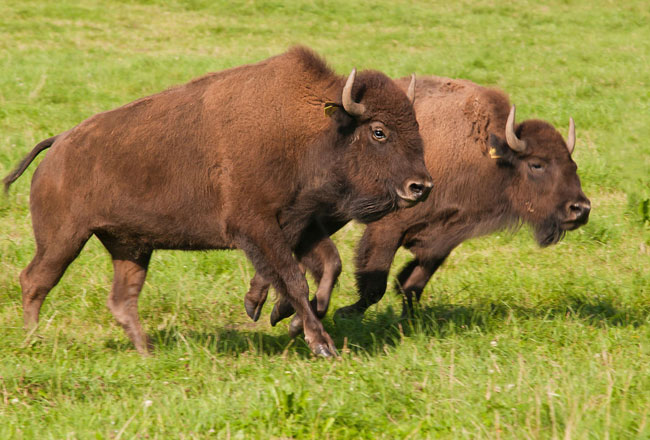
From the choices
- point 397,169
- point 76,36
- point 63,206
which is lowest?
point 76,36

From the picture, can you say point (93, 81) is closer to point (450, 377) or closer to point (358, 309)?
point (358, 309)

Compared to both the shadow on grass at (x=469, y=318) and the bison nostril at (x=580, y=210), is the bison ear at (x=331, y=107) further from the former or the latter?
the bison nostril at (x=580, y=210)

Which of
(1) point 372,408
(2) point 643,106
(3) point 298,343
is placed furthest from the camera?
(2) point 643,106

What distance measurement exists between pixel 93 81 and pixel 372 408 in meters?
11.2

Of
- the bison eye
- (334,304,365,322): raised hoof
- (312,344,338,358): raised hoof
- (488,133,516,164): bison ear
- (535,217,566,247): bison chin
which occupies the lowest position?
(334,304,365,322): raised hoof

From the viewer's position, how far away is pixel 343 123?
5.52 meters

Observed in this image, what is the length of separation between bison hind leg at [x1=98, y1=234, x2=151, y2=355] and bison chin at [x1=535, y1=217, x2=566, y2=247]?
3.37 metres

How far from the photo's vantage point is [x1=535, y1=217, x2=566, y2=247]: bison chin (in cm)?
699

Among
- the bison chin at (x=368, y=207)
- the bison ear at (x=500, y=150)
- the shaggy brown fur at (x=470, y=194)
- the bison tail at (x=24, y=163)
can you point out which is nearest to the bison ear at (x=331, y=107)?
the bison chin at (x=368, y=207)

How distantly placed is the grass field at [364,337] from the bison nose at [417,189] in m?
1.01

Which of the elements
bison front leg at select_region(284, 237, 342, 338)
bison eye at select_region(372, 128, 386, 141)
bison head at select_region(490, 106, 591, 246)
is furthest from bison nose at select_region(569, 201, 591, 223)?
bison front leg at select_region(284, 237, 342, 338)

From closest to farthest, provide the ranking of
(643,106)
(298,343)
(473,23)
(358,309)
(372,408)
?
(372,408), (298,343), (358,309), (643,106), (473,23)

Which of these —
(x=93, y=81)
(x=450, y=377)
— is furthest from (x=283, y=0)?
(x=450, y=377)

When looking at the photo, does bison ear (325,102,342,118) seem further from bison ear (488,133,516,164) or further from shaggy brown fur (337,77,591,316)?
bison ear (488,133,516,164)
